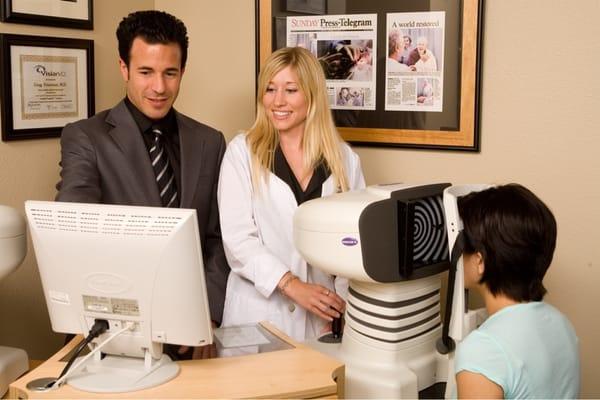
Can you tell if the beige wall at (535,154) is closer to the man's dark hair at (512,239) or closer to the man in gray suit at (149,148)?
the man in gray suit at (149,148)

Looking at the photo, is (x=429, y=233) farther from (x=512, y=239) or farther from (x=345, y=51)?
(x=345, y=51)

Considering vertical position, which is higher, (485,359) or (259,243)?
(259,243)

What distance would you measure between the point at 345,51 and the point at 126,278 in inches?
58.8

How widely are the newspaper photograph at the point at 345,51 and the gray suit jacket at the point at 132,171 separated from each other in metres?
0.61

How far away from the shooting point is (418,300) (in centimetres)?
173

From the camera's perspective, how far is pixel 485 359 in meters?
1.39

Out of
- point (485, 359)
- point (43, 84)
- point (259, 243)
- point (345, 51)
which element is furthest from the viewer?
point (345, 51)

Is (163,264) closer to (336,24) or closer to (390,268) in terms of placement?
(390,268)

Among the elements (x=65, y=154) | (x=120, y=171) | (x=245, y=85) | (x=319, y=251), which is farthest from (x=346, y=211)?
(x=245, y=85)

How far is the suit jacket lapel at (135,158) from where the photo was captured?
216 centimetres

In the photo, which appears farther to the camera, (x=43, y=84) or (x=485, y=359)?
(x=43, y=84)

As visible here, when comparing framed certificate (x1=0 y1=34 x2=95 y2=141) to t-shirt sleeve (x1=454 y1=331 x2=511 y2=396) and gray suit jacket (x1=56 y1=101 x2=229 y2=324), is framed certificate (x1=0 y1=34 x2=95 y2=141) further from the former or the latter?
t-shirt sleeve (x1=454 y1=331 x2=511 y2=396)

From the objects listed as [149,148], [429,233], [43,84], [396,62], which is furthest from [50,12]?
[429,233]

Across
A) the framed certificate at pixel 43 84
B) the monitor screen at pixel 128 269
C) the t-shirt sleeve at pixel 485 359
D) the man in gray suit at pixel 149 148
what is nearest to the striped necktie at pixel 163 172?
the man in gray suit at pixel 149 148
